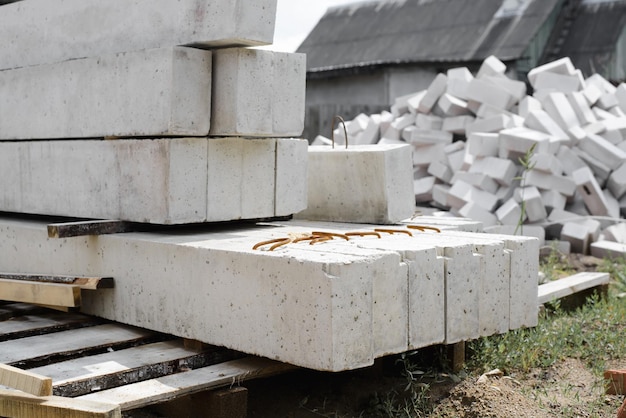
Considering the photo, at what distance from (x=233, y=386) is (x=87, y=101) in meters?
2.08

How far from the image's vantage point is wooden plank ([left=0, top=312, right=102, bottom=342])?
425 cm

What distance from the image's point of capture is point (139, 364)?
3695 mm

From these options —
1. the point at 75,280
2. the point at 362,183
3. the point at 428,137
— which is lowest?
the point at 75,280

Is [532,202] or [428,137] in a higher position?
[428,137]

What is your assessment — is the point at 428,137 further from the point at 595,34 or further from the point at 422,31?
the point at 422,31

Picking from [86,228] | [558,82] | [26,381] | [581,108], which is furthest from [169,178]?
[558,82]

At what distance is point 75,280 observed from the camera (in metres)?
4.51

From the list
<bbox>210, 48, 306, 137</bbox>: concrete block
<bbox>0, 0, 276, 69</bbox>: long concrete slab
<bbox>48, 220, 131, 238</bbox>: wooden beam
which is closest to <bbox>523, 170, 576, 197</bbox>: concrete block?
<bbox>210, 48, 306, 137</bbox>: concrete block

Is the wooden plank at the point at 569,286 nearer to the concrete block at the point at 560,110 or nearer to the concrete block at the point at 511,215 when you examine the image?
the concrete block at the point at 511,215

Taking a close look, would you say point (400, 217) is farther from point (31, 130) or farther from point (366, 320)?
point (31, 130)

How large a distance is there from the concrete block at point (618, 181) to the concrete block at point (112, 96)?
644 cm

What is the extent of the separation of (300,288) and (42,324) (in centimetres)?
171

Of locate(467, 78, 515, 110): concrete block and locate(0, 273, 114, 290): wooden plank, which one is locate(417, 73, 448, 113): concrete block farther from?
locate(0, 273, 114, 290): wooden plank

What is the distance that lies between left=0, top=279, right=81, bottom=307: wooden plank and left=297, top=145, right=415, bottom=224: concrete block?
1.72m
